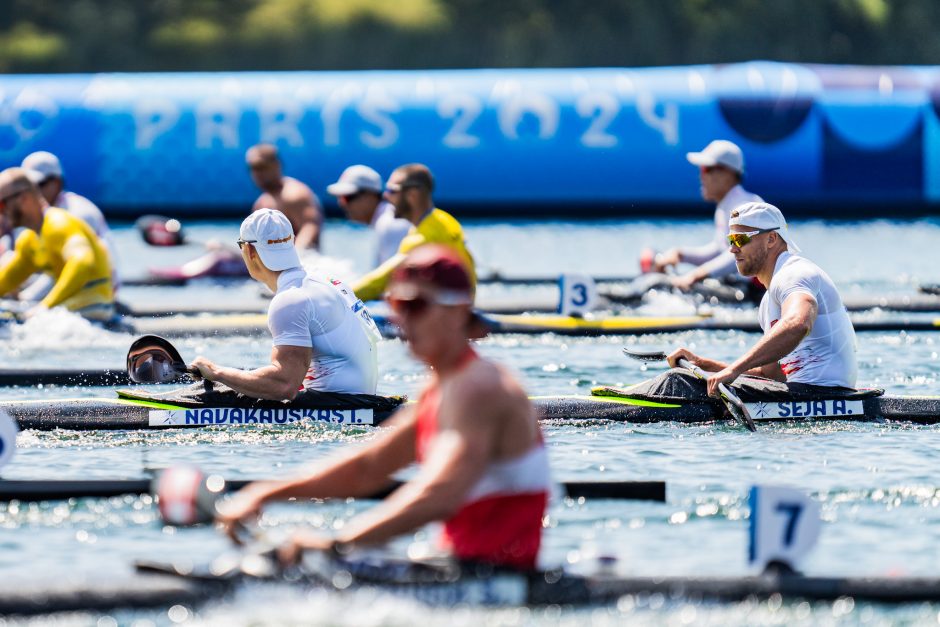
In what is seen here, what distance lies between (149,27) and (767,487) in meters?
45.0

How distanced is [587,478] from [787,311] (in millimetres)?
1669

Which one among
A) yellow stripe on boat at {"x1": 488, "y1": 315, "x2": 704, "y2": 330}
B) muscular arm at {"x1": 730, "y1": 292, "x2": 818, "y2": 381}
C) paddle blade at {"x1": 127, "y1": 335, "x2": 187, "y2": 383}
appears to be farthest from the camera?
yellow stripe on boat at {"x1": 488, "y1": 315, "x2": 704, "y2": 330}

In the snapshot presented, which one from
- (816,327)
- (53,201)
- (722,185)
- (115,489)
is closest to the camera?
(115,489)

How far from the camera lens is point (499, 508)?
514 centimetres

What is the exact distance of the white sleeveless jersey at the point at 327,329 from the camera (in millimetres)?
8680

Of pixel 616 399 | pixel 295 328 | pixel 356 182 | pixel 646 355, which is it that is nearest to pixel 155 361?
pixel 295 328

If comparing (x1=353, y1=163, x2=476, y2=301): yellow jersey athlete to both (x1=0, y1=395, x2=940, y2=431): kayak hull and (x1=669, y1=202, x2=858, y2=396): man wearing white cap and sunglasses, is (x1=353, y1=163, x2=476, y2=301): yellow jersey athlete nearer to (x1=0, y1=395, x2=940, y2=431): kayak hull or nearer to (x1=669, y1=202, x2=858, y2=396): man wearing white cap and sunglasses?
(x1=0, y1=395, x2=940, y2=431): kayak hull

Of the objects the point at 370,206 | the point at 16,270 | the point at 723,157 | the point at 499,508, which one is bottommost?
the point at 499,508

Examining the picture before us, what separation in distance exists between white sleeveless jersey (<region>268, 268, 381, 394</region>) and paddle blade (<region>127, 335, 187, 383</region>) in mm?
770

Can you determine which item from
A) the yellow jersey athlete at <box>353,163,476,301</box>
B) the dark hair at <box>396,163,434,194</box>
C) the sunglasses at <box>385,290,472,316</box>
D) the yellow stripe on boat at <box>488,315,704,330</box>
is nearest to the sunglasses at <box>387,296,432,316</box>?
the sunglasses at <box>385,290,472,316</box>

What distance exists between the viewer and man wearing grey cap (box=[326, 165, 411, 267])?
46.6 ft

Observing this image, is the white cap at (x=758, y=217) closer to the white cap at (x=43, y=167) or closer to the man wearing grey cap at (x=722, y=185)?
the man wearing grey cap at (x=722, y=185)

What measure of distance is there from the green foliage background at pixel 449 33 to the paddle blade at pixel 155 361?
127 feet

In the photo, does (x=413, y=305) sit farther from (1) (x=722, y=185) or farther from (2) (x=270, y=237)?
(1) (x=722, y=185)
